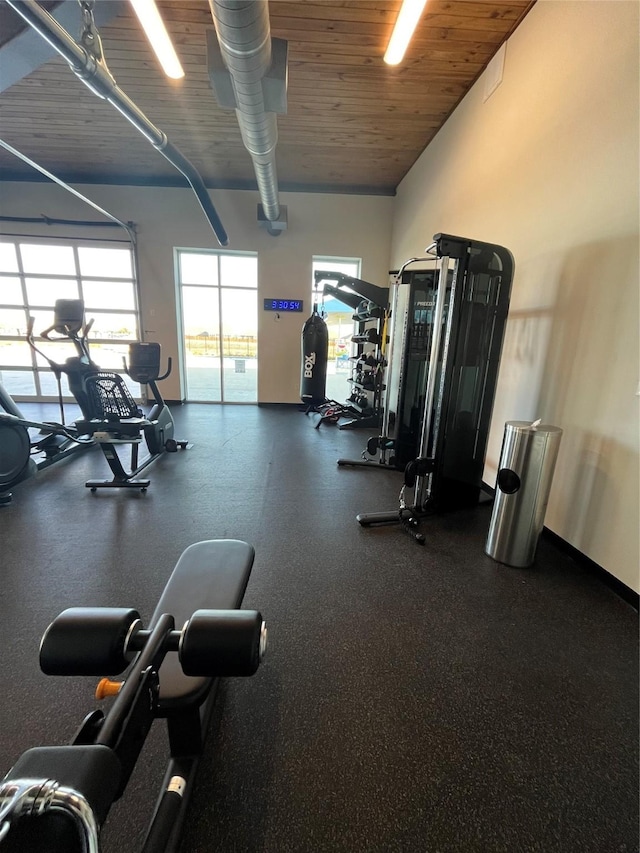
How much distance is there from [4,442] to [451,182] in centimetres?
558

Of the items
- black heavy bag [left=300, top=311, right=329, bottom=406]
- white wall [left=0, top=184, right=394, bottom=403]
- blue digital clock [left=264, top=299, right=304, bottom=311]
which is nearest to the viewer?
black heavy bag [left=300, top=311, right=329, bottom=406]

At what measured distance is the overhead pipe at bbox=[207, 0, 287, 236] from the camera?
2.11m

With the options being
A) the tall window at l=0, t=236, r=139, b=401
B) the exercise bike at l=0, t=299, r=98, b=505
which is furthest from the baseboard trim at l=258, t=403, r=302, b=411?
the exercise bike at l=0, t=299, r=98, b=505

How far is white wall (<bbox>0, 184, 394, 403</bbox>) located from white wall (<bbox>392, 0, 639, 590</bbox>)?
3432 mm

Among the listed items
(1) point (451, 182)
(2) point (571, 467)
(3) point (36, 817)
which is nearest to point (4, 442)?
(3) point (36, 817)

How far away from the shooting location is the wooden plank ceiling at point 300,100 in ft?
10.1

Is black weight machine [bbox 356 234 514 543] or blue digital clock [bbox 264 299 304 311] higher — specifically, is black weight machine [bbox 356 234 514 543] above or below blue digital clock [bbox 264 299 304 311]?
below

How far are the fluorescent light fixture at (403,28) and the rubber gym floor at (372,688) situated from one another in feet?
12.8

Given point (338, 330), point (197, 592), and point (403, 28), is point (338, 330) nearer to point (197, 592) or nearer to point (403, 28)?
point (403, 28)

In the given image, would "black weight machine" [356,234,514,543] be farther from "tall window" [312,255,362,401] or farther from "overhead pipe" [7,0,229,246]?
"tall window" [312,255,362,401]

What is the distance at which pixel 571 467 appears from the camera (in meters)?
2.51

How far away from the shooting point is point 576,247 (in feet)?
8.21

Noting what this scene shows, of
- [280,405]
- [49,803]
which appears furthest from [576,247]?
[280,405]

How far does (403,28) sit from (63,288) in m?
6.85
